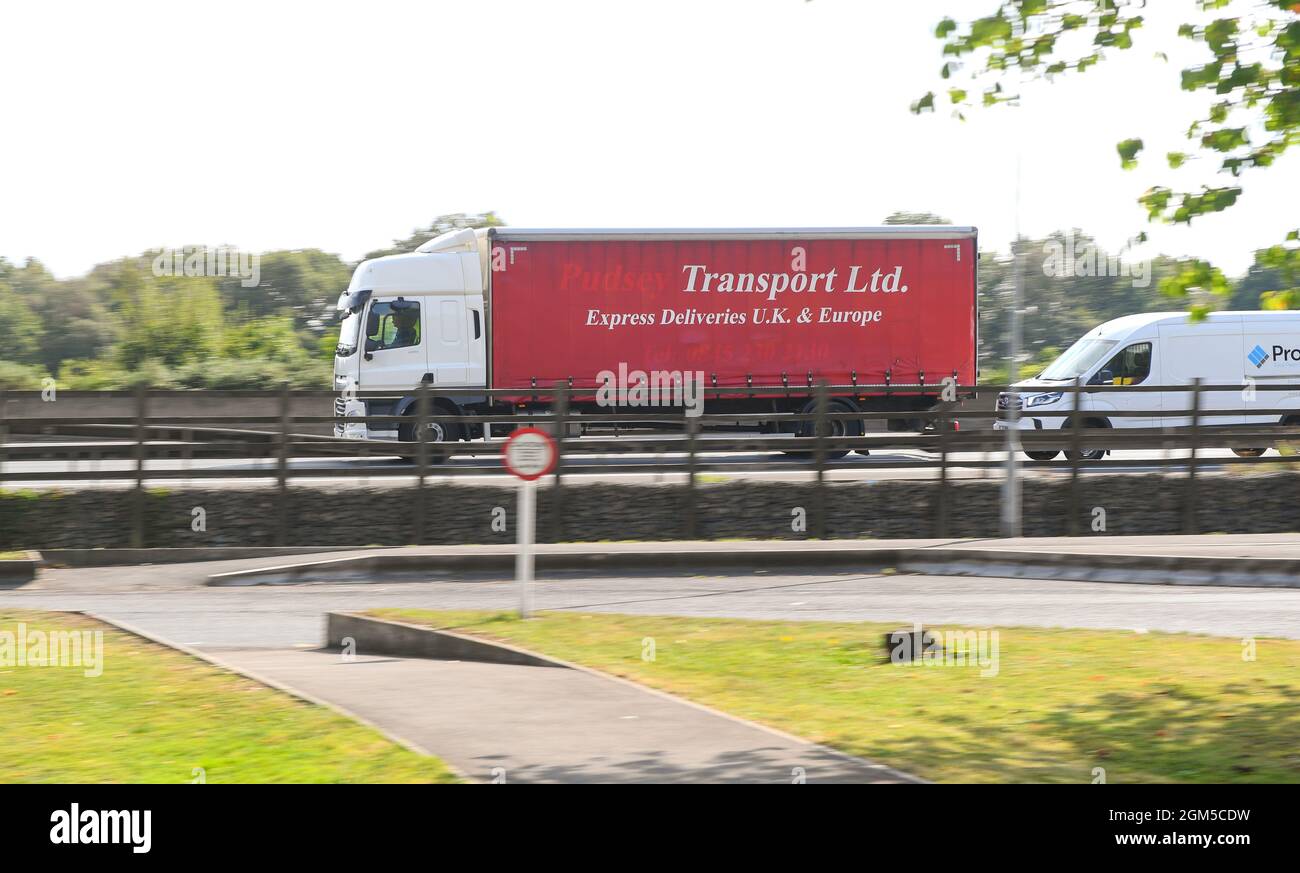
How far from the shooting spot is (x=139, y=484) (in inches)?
618

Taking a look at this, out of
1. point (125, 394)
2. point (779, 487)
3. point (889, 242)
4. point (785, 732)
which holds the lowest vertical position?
point (785, 732)

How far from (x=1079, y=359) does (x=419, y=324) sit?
11.8 meters

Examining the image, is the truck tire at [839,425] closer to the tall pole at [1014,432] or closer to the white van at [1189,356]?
the white van at [1189,356]

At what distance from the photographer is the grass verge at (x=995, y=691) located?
612cm

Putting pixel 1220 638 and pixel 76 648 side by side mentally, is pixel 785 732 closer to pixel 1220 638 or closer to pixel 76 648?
pixel 1220 638

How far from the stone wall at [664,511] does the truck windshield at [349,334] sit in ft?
27.6

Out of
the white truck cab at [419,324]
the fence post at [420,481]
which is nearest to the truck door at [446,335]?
the white truck cab at [419,324]

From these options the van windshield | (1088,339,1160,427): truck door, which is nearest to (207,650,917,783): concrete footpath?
(1088,339,1160,427): truck door

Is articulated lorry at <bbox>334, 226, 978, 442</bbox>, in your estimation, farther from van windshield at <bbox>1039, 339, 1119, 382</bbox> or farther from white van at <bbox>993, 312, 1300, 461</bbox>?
white van at <bbox>993, 312, 1300, 461</bbox>

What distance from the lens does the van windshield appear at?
2325cm

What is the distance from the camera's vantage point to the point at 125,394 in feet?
53.1

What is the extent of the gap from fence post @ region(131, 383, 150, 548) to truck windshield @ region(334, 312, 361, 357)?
28.0 ft
